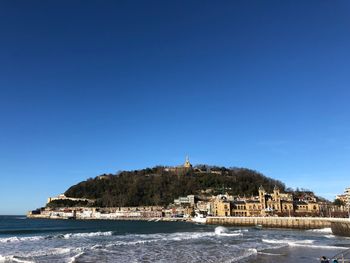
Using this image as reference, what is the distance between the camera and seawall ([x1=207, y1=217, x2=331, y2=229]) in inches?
2963

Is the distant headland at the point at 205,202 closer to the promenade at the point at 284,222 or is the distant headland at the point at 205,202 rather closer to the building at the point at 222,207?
the building at the point at 222,207

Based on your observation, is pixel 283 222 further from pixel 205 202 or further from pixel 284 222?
pixel 205 202

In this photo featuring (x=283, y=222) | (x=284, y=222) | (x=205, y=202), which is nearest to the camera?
(x=284, y=222)

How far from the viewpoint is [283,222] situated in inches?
3268

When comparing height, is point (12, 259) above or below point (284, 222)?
below

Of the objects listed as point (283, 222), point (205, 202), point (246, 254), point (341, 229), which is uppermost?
point (205, 202)

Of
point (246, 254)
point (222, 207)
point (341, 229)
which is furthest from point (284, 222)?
point (246, 254)

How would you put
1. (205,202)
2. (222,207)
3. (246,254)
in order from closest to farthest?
(246,254) → (222,207) → (205,202)

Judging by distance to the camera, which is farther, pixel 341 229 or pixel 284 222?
pixel 284 222

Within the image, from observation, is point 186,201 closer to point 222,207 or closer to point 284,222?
point 222,207

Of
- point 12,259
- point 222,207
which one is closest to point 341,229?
point 12,259

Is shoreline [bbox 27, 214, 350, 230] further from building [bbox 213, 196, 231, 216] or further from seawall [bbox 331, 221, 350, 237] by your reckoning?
building [bbox 213, 196, 231, 216]

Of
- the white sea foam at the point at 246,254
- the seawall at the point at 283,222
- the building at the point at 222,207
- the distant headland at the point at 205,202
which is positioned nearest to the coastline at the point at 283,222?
the seawall at the point at 283,222

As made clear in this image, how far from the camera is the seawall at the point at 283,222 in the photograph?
247 feet
